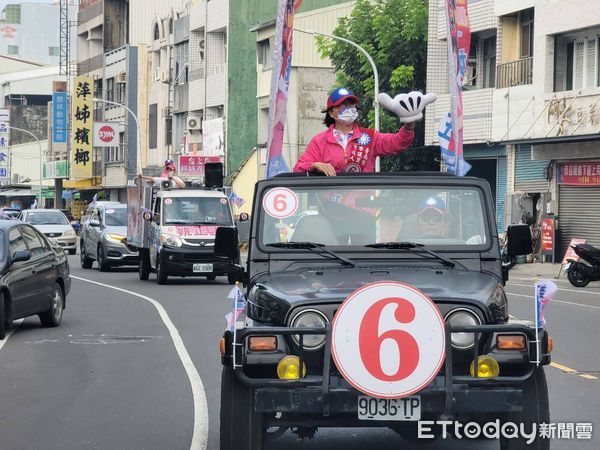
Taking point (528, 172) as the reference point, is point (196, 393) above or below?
below

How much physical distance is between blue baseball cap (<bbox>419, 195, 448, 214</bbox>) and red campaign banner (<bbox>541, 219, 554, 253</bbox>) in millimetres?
29254

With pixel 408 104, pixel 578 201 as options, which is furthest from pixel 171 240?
pixel 408 104

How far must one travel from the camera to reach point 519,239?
850 centimetres

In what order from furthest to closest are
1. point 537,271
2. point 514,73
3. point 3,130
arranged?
1. point 3,130
2. point 514,73
3. point 537,271

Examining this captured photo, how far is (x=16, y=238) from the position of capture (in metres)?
17.3

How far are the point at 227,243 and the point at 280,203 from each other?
2.16 feet

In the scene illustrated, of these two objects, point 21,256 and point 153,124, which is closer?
point 21,256

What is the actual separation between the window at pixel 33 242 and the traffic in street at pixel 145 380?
1088 millimetres

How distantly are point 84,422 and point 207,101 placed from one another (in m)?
55.9

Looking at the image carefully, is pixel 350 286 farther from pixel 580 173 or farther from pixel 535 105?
pixel 535 105

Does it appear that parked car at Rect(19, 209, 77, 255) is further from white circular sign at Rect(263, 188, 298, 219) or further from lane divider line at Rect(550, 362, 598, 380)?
white circular sign at Rect(263, 188, 298, 219)

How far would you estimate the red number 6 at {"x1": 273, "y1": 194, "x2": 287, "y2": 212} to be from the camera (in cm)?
848

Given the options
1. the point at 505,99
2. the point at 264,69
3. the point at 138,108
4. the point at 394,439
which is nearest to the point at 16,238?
the point at 394,439

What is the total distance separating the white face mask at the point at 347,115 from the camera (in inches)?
385
